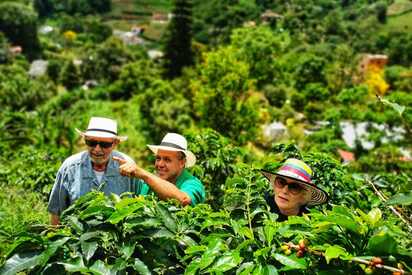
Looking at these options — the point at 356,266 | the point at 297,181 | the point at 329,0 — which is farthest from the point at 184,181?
the point at 329,0

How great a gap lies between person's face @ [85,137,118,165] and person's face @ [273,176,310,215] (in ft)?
4.80

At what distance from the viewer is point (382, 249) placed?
1.70 meters

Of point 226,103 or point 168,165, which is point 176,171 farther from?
point 226,103

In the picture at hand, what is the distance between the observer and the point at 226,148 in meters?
6.20

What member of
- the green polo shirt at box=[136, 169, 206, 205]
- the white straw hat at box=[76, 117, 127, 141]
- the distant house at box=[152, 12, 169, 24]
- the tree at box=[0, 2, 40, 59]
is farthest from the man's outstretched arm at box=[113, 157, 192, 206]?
the distant house at box=[152, 12, 169, 24]

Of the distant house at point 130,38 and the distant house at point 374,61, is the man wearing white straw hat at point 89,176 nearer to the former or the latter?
the distant house at point 374,61

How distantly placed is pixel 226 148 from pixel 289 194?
3.06 m

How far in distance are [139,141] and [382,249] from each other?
93.7ft

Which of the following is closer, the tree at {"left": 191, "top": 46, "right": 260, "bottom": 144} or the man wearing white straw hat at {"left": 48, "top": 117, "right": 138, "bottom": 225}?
the man wearing white straw hat at {"left": 48, "top": 117, "right": 138, "bottom": 225}

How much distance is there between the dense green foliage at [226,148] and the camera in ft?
6.22

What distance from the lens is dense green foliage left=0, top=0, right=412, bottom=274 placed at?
6.22 feet

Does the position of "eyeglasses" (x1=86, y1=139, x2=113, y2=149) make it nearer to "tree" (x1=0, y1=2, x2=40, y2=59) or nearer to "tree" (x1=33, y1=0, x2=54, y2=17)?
"tree" (x1=0, y1=2, x2=40, y2=59)

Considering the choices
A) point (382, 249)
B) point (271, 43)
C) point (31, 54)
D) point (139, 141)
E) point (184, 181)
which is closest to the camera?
point (382, 249)

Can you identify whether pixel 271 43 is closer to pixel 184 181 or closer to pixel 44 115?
pixel 44 115
